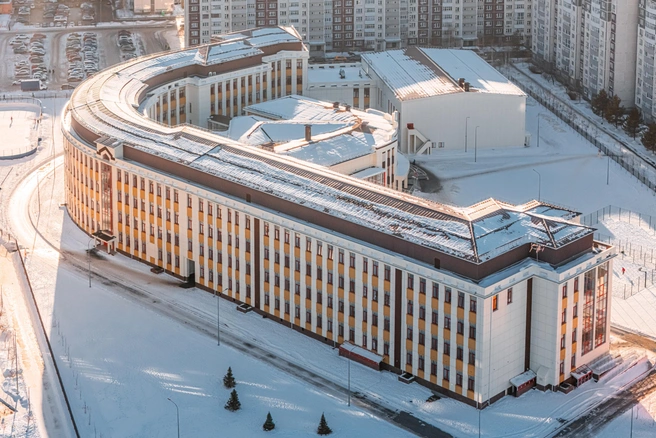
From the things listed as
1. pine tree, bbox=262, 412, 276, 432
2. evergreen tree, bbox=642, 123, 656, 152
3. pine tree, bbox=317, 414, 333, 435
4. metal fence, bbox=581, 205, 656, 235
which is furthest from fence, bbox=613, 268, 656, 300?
pine tree, bbox=262, 412, 276, 432

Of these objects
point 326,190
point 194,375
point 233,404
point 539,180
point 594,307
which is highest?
point 326,190

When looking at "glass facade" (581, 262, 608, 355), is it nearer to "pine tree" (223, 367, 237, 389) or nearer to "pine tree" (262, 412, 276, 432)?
"pine tree" (262, 412, 276, 432)

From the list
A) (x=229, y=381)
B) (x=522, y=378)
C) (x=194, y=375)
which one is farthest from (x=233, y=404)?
(x=522, y=378)

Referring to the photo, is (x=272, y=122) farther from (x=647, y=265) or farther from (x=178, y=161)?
(x=647, y=265)

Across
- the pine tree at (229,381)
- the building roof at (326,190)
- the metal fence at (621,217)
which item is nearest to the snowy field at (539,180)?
the metal fence at (621,217)

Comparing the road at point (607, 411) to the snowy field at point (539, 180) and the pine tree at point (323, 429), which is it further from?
the snowy field at point (539, 180)

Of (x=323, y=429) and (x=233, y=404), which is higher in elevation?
(x=233, y=404)

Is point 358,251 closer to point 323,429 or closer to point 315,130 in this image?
point 323,429
